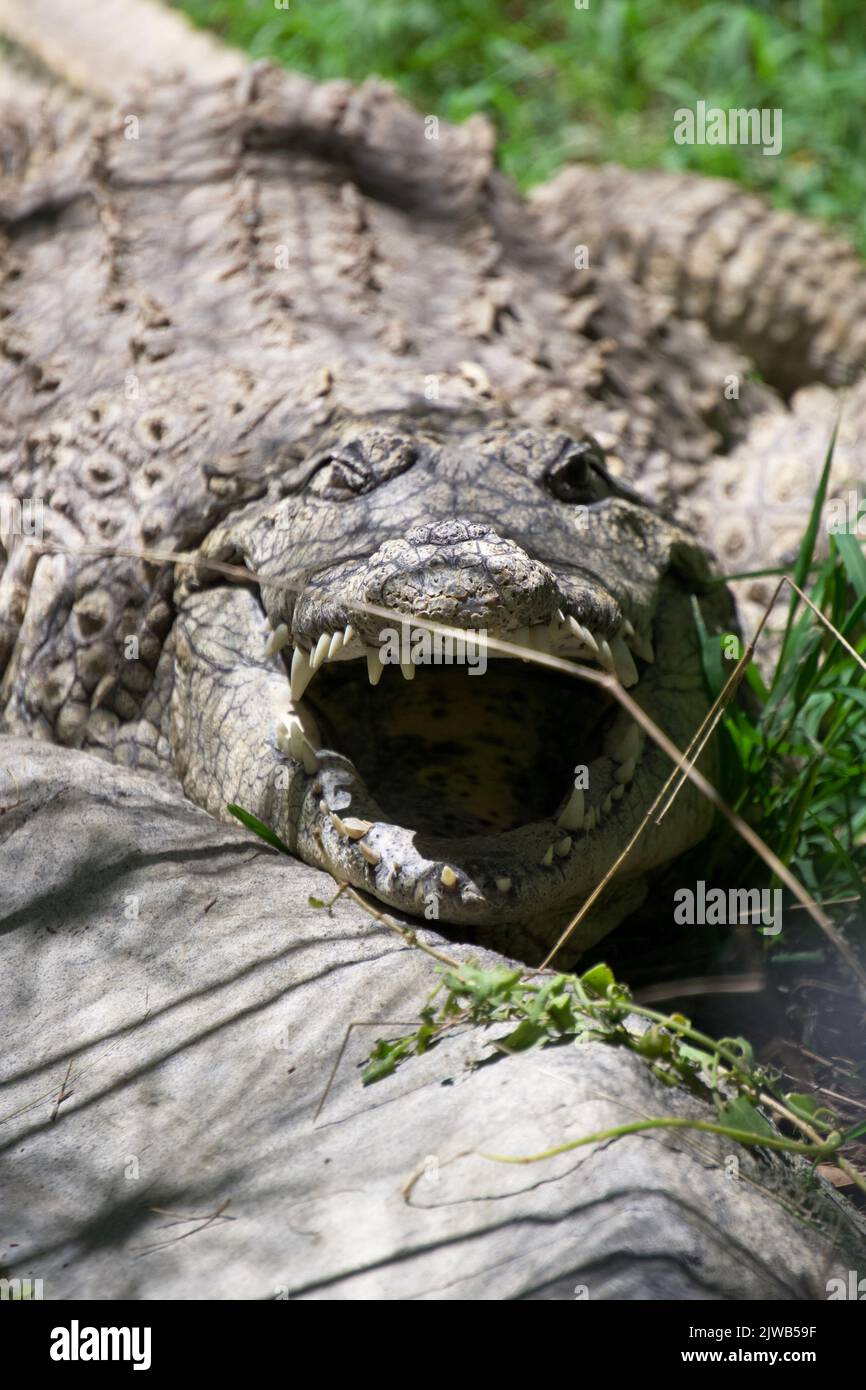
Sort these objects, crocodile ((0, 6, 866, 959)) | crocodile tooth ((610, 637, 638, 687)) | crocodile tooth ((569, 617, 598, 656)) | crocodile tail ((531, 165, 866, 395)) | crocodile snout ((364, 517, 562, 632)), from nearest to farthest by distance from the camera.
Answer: crocodile snout ((364, 517, 562, 632)), crocodile tooth ((569, 617, 598, 656)), crocodile ((0, 6, 866, 959)), crocodile tooth ((610, 637, 638, 687)), crocodile tail ((531, 165, 866, 395))

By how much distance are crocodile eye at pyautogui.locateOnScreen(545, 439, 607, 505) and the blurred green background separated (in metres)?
4.54

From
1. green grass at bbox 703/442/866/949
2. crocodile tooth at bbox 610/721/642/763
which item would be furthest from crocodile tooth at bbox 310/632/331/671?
green grass at bbox 703/442/866/949

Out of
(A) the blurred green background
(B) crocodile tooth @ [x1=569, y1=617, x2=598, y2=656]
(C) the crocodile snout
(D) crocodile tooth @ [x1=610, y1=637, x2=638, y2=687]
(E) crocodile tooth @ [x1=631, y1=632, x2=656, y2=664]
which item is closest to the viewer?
(C) the crocodile snout

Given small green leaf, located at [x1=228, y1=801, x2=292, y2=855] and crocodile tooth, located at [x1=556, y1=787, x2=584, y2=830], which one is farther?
small green leaf, located at [x1=228, y1=801, x2=292, y2=855]


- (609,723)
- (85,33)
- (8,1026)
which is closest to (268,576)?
(609,723)

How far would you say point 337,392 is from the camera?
3.77 meters

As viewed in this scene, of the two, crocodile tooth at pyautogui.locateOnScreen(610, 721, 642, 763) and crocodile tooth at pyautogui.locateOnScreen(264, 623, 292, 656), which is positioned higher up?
crocodile tooth at pyautogui.locateOnScreen(264, 623, 292, 656)

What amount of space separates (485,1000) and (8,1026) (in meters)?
0.84

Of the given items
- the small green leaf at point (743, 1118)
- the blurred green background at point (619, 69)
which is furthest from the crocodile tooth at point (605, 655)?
the blurred green background at point (619, 69)

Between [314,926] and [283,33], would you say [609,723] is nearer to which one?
[314,926]

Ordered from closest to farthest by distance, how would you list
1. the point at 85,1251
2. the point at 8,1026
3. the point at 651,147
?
1. the point at 85,1251
2. the point at 8,1026
3. the point at 651,147

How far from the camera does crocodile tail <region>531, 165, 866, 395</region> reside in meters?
6.07

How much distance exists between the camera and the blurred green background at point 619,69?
7172mm

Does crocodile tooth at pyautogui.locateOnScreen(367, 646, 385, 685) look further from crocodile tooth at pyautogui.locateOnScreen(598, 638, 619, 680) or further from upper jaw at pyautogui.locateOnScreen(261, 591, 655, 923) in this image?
crocodile tooth at pyautogui.locateOnScreen(598, 638, 619, 680)
